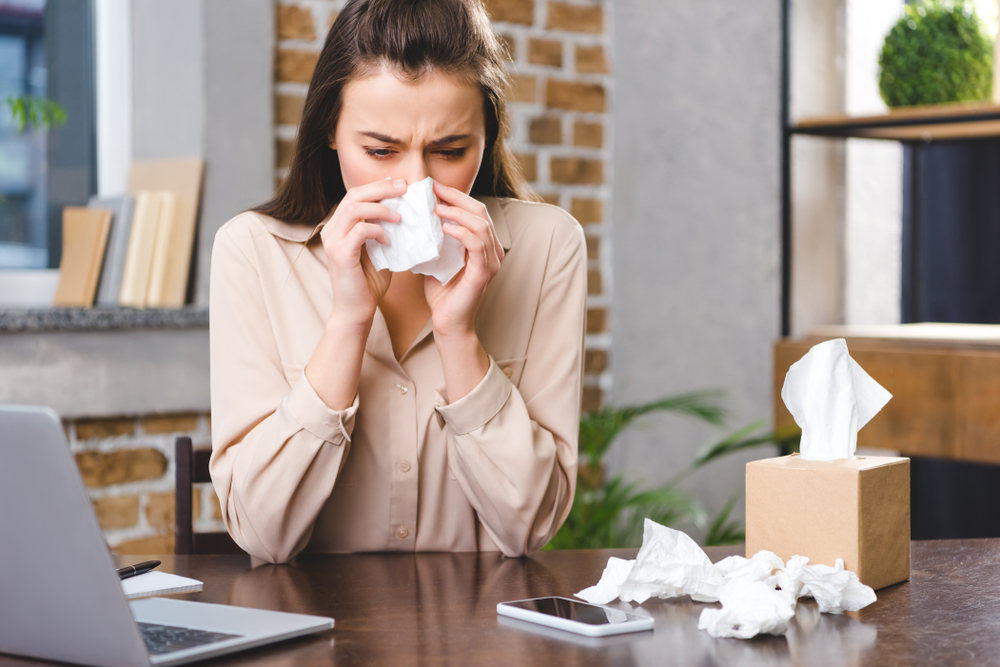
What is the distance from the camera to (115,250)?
82.3 inches

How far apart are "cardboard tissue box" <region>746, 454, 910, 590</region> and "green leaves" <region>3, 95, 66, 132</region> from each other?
1.77 metres

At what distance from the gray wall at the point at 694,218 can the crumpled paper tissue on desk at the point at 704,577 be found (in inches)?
69.2

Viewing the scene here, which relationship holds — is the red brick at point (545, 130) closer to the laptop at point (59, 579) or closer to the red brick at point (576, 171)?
the red brick at point (576, 171)

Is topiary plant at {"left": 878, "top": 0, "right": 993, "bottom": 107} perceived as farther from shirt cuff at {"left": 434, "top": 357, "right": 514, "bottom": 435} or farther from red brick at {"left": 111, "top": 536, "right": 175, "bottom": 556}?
red brick at {"left": 111, "top": 536, "right": 175, "bottom": 556}

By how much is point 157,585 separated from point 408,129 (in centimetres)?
56

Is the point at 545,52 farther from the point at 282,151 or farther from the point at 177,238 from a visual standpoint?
the point at 177,238

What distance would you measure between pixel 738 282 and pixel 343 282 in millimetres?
1630

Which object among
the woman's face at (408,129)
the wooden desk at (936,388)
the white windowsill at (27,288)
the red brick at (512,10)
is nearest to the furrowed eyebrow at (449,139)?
the woman's face at (408,129)

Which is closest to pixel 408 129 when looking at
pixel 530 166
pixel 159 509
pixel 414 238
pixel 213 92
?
pixel 414 238

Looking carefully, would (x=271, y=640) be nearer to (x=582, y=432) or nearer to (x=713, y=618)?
(x=713, y=618)

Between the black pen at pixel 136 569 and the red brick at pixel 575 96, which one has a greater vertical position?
the red brick at pixel 575 96

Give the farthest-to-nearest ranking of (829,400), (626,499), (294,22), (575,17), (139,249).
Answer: (575,17)
(626,499)
(294,22)
(139,249)
(829,400)

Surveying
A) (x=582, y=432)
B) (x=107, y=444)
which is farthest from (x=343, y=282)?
(x=582, y=432)

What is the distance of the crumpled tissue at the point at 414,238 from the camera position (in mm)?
1134
